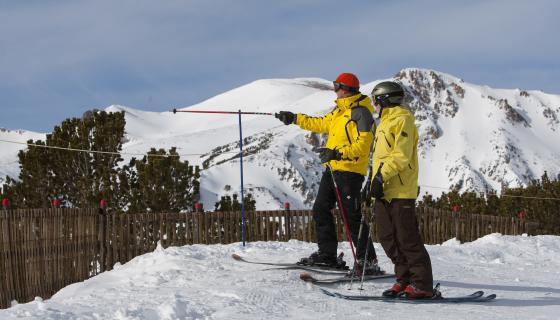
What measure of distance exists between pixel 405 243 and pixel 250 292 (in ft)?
4.89

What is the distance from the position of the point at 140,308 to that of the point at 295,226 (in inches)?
402

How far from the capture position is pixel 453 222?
62.6ft

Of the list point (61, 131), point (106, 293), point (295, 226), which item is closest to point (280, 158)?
point (61, 131)

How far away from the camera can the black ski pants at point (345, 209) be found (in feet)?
23.0

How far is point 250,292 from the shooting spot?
6309 mm

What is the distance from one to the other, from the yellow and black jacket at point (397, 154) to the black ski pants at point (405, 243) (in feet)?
0.36

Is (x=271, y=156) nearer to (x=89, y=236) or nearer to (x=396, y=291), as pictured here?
(x=89, y=236)

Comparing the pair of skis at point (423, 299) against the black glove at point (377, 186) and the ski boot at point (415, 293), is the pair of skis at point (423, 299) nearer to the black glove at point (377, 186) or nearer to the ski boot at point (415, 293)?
the ski boot at point (415, 293)

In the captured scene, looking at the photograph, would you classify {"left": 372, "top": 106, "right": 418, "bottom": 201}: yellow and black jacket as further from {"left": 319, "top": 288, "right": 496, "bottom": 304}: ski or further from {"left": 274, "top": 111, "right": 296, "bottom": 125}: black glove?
{"left": 274, "top": 111, "right": 296, "bottom": 125}: black glove

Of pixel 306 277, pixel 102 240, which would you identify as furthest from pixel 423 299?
pixel 102 240

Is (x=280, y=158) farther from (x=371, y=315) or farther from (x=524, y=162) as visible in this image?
(x=371, y=315)

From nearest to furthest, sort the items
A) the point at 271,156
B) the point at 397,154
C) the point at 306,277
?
1. the point at 397,154
2. the point at 306,277
3. the point at 271,156

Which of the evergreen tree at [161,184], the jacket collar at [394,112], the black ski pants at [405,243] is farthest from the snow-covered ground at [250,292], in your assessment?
the evergreen tree at [161,184]

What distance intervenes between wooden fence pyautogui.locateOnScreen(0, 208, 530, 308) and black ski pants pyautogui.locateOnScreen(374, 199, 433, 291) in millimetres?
6025
